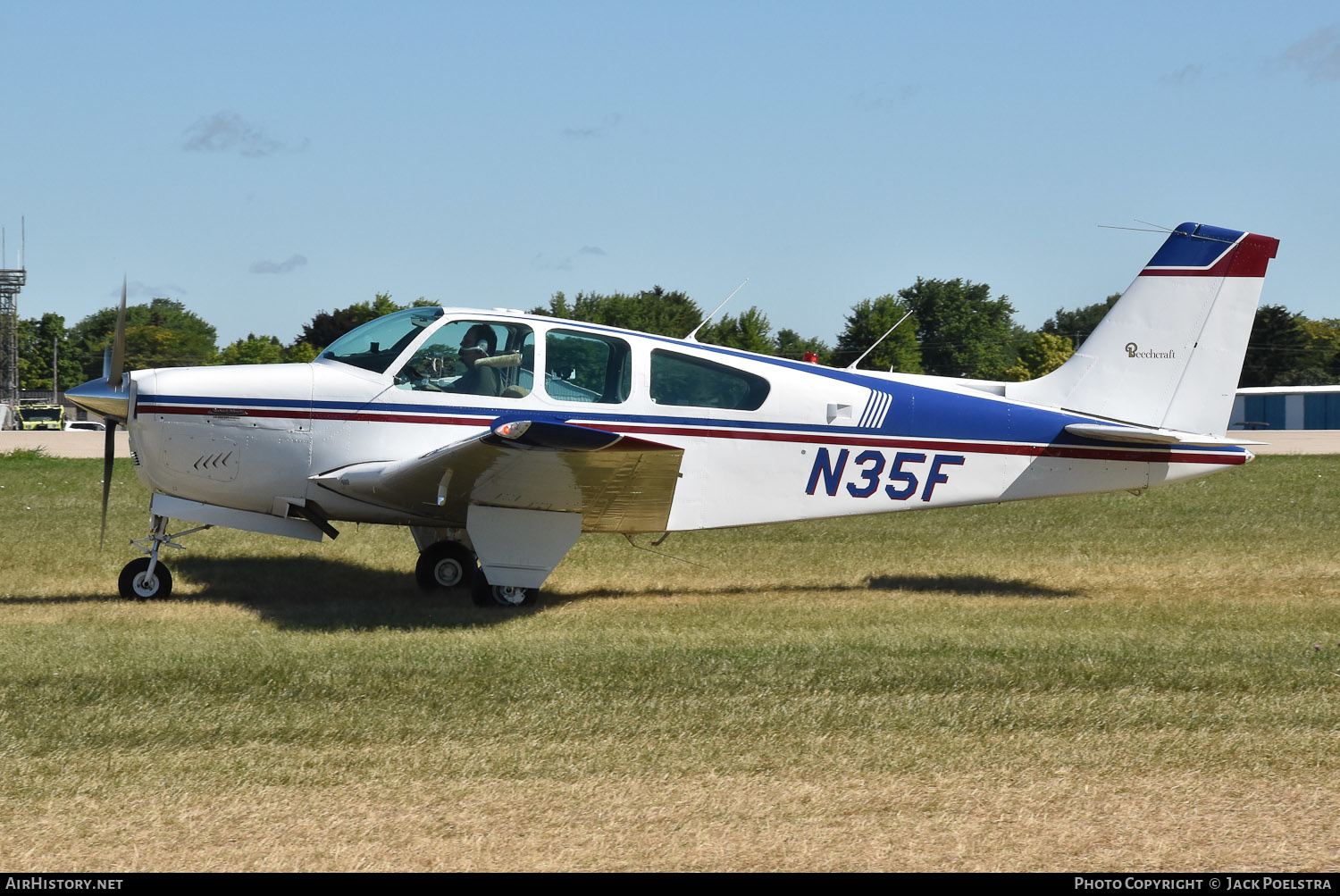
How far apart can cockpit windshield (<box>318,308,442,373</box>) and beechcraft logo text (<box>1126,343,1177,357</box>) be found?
17.8 ft

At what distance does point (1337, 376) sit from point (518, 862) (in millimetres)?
88171

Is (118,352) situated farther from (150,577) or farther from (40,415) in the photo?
(40,415)

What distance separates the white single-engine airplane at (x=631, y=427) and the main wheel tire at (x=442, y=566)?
0.05 feet

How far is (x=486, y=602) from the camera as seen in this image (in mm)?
8703

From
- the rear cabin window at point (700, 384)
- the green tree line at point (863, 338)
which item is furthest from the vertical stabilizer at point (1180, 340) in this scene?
the green tree line at point (863, 338)

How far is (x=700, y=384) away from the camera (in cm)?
888

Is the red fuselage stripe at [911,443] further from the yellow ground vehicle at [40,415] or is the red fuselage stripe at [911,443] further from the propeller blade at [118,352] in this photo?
the yellow ground vehicle at [40,415]

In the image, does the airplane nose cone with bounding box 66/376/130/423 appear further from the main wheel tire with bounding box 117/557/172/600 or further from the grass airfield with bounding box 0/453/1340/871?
the grass airfield with bounding box 0/453/1340/871

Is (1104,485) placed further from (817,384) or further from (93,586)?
(93,586)

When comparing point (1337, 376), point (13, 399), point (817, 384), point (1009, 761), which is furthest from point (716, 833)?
point (1337, 376)

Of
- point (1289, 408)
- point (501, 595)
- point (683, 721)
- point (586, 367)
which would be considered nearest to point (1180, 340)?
point (586, 367)

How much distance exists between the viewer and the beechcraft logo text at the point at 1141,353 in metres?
9.28

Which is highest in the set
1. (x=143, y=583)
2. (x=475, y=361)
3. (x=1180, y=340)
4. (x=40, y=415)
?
(x=1180, y=340)

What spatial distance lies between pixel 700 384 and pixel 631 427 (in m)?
0.64
